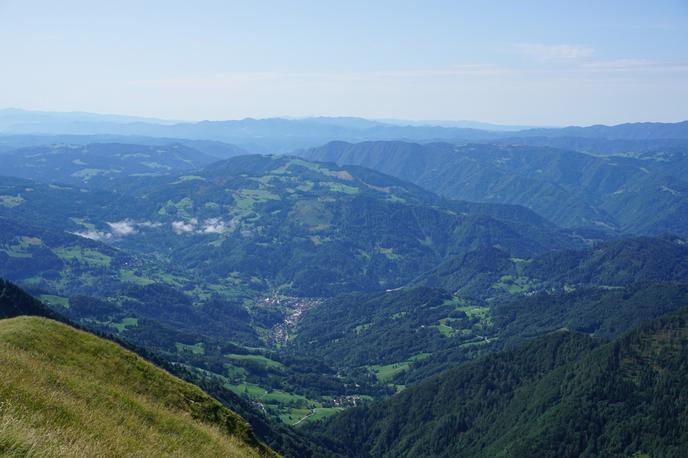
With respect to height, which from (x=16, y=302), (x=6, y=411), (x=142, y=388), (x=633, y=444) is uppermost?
(x=6, y=411)

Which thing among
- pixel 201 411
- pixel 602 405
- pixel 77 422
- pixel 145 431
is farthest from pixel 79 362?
pixel 602 405

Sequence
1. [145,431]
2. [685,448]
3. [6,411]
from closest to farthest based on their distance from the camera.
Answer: [6,411] → [145,431] → [685,448]

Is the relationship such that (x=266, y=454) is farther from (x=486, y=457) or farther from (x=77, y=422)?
(x=486, y=457)

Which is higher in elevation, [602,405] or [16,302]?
[16,302]
